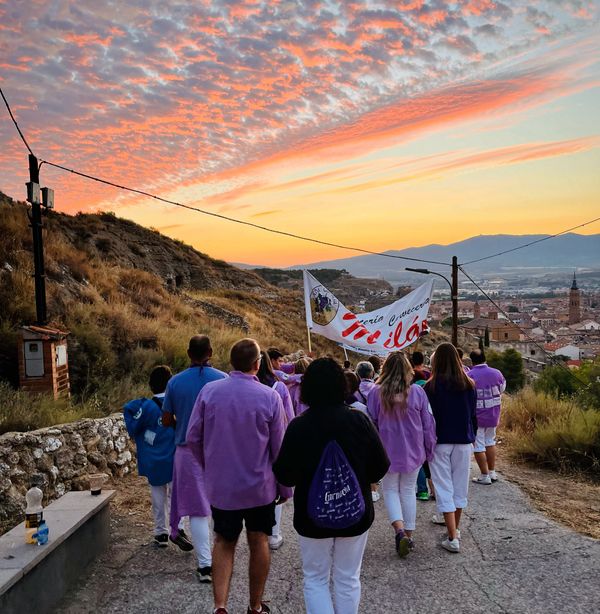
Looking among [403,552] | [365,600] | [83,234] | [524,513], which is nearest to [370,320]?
[524,513]

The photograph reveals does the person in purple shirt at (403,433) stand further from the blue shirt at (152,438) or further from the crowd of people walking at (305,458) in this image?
the blue shirt at (152,438)

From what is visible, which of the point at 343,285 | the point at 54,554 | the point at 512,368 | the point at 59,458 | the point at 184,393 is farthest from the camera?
the point at 343,285

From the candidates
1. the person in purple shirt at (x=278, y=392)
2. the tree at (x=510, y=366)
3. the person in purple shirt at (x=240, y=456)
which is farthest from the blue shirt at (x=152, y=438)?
the tree at (x=510, y=366)

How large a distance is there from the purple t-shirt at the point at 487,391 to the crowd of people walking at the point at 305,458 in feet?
7.01

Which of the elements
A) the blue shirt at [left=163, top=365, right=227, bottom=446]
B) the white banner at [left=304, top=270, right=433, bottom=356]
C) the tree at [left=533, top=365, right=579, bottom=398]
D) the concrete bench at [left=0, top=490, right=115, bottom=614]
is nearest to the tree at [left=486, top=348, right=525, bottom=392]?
the tree at [left=533, top=365, right=579, bottom=398]

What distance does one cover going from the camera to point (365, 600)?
4531mm

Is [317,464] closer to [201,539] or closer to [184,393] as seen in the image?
[184,393]

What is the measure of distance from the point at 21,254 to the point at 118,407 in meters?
6.38

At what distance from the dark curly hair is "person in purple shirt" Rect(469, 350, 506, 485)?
4583 mm

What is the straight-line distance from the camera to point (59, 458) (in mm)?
6949

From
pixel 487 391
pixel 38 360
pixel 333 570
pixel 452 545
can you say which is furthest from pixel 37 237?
pixel 333 570

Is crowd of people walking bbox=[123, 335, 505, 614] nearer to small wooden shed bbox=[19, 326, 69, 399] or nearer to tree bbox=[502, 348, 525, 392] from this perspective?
small wooden shed bbox=[19, 326, 69, 399]

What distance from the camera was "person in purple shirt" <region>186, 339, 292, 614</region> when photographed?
3.92m

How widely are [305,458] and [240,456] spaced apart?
690 mm
